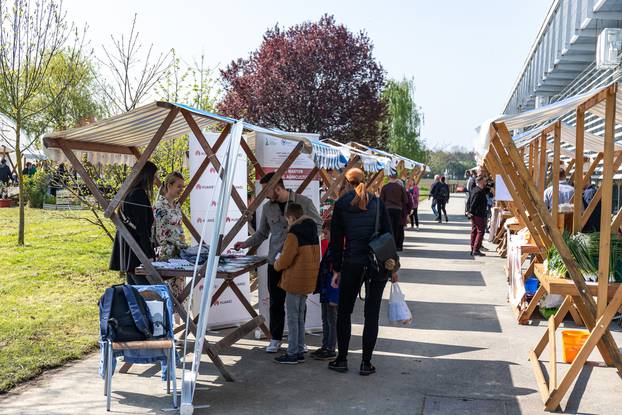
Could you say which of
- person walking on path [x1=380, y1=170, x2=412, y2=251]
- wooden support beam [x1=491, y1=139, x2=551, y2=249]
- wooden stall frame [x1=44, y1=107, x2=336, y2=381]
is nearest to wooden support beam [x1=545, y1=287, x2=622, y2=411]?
wooden support beam [x1=491, y1=139, x2=551, y2=249]

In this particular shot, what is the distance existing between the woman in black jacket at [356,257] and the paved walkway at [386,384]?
355mm

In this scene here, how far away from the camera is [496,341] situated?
796 centimetres

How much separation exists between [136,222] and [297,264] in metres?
1.66

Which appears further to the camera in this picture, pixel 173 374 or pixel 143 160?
pixel 143 160

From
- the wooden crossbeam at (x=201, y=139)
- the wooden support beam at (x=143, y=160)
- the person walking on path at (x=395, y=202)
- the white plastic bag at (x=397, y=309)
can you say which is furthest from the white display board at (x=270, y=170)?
the person walking on path at (x=395, y=202)

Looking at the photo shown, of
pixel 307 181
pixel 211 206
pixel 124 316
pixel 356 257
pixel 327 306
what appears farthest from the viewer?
pixel 307 181

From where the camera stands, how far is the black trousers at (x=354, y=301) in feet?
21.2

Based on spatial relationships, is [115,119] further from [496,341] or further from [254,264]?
[496,341]

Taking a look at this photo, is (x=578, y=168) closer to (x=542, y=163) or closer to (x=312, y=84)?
(x=542, y=163)

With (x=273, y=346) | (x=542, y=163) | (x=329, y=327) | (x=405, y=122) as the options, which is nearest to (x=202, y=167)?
(x=273, y=346)

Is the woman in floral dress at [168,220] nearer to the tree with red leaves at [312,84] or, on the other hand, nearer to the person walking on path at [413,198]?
the tree with red leaves at [312,84]

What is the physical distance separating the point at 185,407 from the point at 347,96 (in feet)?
59.2

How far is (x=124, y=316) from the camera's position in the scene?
5.79 metres

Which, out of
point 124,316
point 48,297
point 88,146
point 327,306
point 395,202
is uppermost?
point 88,146
